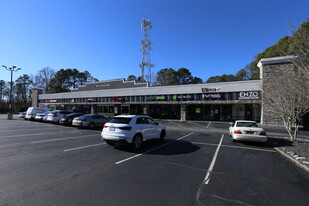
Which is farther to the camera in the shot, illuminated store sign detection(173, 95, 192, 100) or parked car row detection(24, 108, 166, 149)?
illuminated store sign detection(173, 95, 192, 100)

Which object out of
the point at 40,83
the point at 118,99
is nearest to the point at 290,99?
the point at 118,99

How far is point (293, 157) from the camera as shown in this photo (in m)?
6.30

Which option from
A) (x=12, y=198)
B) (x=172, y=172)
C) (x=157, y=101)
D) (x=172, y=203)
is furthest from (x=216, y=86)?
(x=12, y=198)

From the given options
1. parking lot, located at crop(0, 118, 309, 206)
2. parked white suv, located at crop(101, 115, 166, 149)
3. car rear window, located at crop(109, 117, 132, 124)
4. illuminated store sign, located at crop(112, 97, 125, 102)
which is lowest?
parking lot, located at crop(0, 118, 309, 206)

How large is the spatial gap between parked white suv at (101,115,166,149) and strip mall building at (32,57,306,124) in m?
13.8

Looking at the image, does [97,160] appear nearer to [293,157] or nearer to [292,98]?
[293,157]

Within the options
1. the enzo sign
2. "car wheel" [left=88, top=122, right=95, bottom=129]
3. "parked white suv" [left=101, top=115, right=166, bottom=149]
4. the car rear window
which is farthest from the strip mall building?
the car rear window

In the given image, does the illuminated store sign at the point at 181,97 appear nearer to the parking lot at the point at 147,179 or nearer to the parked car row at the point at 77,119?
the parked car row at the point at 77,119

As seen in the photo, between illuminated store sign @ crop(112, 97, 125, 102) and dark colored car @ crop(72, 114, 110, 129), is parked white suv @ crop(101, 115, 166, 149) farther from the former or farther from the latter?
illuminated store sign @ crop(112, 97, 125, 102)

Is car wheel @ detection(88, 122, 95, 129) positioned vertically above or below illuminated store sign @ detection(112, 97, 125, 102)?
below

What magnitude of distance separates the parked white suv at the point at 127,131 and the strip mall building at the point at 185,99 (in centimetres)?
1376

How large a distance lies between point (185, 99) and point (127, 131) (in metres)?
19.7

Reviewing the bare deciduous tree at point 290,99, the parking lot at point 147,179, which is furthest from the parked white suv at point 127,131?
the bare deciduous tree at point 290,99

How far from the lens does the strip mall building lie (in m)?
20.9
